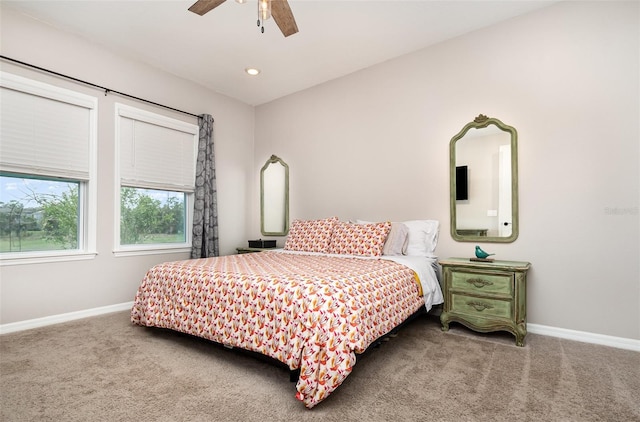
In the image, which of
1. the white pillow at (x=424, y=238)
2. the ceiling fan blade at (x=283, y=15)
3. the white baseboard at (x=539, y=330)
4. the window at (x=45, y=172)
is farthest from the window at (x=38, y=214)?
the white pillow at (x=424, y=238)

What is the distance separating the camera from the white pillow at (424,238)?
335 centimetres

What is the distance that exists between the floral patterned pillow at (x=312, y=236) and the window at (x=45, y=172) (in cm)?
212

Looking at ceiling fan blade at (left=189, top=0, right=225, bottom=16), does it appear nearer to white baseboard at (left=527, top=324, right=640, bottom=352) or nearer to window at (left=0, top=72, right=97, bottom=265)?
window at (left=0, top=72, right=97, bottom=265)

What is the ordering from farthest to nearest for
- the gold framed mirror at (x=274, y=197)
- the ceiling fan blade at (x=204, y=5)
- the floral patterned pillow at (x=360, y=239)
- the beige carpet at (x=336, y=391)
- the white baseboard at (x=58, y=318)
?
the gold framed mirror at (x=274, y=197)
the floral patterned pillow at (x=360, y=239)
the white baseboard at (x=58, y=318)
the ceiling fan blade at (x=204, y=5)
the beige carpet at (x=336, y=391)

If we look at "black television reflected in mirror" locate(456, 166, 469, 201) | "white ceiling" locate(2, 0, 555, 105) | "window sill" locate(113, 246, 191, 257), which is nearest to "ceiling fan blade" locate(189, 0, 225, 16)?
"white ceiling" locate(2, 0, 555, 105)

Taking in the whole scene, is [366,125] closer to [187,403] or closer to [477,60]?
[477,60]

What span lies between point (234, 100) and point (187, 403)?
13.8 feet

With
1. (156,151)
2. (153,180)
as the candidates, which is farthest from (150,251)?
(156,151)

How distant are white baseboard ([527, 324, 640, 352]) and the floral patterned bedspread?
112cm

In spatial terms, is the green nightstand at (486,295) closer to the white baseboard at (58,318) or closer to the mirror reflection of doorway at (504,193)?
the mirror reflection of doorway at (504,193)

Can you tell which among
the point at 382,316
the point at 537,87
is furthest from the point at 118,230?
the point at 537,87

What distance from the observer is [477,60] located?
326 centimetres

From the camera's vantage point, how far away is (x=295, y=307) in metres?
1.89

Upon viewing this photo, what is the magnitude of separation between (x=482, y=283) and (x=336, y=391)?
1580 millimetres
